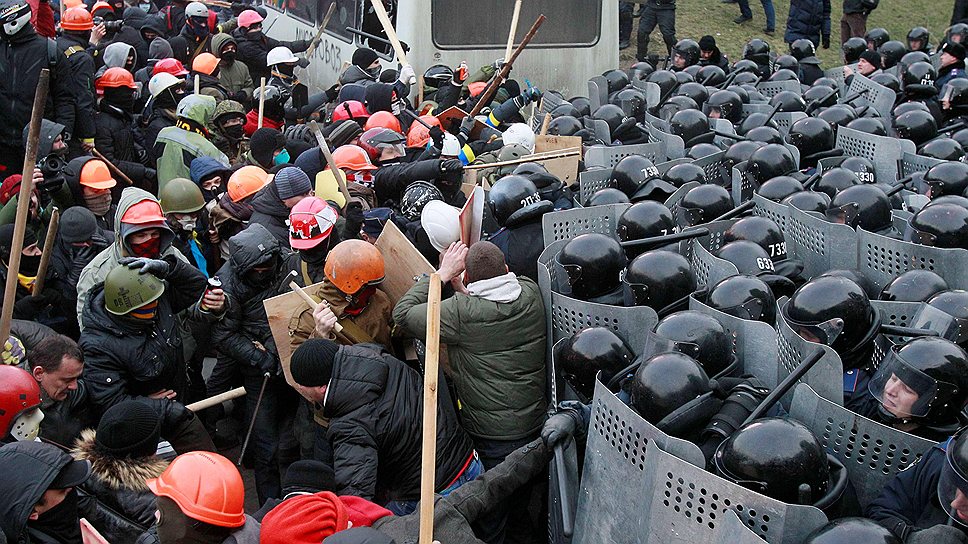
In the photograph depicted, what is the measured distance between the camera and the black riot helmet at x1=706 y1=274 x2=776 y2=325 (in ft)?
14.7

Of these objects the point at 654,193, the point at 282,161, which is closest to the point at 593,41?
the point at 282,161

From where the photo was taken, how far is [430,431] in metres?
3.08

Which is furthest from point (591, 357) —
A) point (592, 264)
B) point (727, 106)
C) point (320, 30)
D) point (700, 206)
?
point (320, 30)

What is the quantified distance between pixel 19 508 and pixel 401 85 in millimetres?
7075

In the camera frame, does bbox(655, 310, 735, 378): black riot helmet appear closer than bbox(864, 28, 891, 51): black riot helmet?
Yes

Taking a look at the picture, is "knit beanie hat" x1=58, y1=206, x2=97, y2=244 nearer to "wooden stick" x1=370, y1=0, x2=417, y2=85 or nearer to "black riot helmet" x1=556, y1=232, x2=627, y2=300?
"black riot helmet" x1=556, y1=232, x2=627, y2=300

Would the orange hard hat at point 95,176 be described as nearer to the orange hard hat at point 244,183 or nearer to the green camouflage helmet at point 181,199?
the green camouflage helmet at point 181,199

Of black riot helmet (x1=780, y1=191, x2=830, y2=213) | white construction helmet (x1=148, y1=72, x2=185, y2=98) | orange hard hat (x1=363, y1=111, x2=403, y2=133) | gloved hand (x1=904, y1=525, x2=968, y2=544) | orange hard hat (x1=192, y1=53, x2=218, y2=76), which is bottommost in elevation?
orange hard hat (x1=192, y1=53, x2=218, y2=76)

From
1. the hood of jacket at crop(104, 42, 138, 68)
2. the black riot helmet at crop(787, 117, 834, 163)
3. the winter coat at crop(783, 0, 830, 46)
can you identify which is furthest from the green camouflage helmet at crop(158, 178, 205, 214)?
the winter coat at crop(783, 0, 830, 46)

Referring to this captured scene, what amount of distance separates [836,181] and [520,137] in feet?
7.75

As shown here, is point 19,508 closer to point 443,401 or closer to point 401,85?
point 443,401

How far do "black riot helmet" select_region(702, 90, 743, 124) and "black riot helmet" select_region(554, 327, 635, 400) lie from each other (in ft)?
17.4

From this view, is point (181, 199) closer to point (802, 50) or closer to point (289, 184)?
point (289, 184)

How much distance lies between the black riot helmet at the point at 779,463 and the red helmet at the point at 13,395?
265 cm
